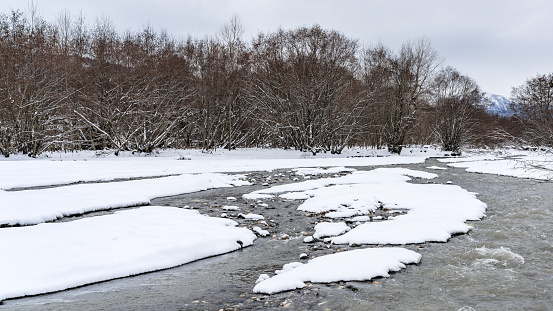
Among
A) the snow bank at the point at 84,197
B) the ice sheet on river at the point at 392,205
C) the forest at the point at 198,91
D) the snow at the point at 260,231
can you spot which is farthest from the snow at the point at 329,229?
the forest at the point at 198,91

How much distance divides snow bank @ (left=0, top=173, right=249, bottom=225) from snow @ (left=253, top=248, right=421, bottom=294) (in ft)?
18.3

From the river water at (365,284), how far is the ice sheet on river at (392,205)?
1.63ft

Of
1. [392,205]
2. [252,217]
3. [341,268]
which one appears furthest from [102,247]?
[392,205]

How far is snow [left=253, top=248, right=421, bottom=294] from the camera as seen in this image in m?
4.67

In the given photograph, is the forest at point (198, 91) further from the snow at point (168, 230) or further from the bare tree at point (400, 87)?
the snow at point (168, 230)

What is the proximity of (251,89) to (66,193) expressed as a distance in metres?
21.9

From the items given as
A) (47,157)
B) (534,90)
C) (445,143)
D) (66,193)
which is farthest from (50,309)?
(534,90)

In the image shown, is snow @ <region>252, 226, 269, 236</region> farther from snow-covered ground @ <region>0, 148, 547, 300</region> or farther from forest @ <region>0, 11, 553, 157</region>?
forest @ <region>0, 11, 553, 157</region>

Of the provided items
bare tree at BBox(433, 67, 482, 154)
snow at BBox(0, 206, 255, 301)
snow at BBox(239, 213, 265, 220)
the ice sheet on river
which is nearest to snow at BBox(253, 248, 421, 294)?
the ice sheet on river

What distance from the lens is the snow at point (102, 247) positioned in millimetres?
4754

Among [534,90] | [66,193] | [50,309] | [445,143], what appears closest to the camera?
[50,309]

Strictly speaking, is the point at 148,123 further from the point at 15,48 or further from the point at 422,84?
the point at 422,84

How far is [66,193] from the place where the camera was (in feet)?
32.5

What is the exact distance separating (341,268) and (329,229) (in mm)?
2188
